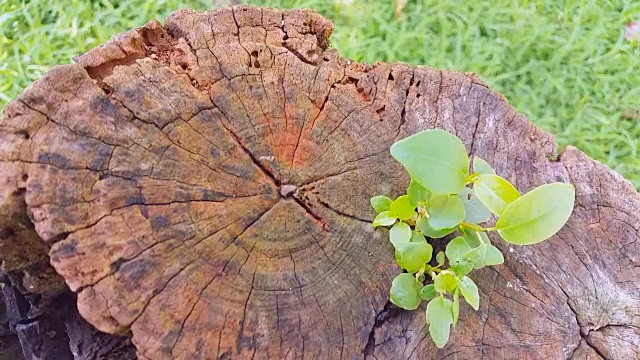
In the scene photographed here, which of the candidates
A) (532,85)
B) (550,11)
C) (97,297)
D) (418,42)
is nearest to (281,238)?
(97,297)

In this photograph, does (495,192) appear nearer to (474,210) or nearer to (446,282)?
(474,210)

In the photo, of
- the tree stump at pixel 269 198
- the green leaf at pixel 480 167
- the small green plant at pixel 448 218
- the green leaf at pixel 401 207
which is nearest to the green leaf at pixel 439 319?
the small green plant at pixel 448 218

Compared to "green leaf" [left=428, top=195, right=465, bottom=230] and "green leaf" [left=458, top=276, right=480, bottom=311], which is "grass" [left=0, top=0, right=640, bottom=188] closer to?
"green leaf" [left=428, top=195, right=465, bottom=230]

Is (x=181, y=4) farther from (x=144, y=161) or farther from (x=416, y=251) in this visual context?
(x=416, y=251)

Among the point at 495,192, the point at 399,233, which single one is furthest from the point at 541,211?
the point at 399,233

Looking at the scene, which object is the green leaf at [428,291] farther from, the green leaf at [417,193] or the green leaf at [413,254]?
the green leaf at [417,193]
